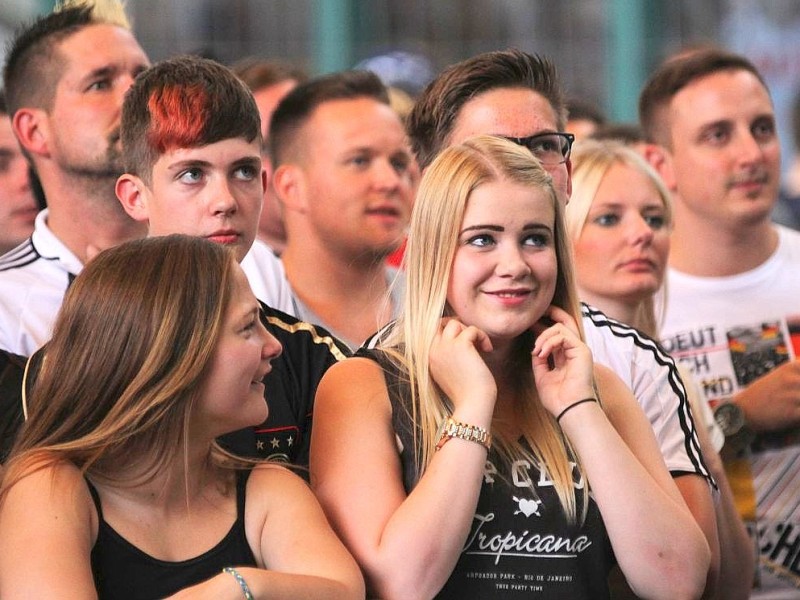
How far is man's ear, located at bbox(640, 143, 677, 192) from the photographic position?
489 cm

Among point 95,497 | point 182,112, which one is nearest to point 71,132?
point 182,112

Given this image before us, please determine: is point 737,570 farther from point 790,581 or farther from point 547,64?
point 547,64

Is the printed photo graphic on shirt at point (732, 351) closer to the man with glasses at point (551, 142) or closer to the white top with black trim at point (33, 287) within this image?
the man with glasses at point (551, 142)

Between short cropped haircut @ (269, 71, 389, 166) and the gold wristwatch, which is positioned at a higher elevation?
short cropped haircut @ (269, 71, 389, 166)

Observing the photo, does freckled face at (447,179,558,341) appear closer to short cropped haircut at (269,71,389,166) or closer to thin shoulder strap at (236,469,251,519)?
thin shoulder strap at (236,469,251,519)

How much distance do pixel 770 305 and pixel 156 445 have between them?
2571 mm

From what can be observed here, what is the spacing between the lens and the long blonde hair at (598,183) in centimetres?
408

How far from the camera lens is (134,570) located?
97.3 inches

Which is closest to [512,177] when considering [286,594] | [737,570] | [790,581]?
[286,594]

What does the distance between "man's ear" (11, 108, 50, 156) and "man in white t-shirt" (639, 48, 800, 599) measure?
81.4 inches

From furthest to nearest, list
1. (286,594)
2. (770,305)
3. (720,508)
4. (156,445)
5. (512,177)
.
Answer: (770,305) < (720,508) < (512,177) < (156,445) < (286,594)

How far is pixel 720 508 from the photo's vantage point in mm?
3330

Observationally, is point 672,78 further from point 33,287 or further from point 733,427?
point 33,287

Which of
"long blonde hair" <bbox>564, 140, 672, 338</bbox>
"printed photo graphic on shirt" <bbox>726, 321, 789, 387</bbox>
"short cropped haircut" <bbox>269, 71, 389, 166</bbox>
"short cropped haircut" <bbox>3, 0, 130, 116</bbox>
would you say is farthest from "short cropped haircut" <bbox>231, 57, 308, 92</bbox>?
"printed photo graphic on shirt" <bbox>726, 321, 789, 387</bbox>
